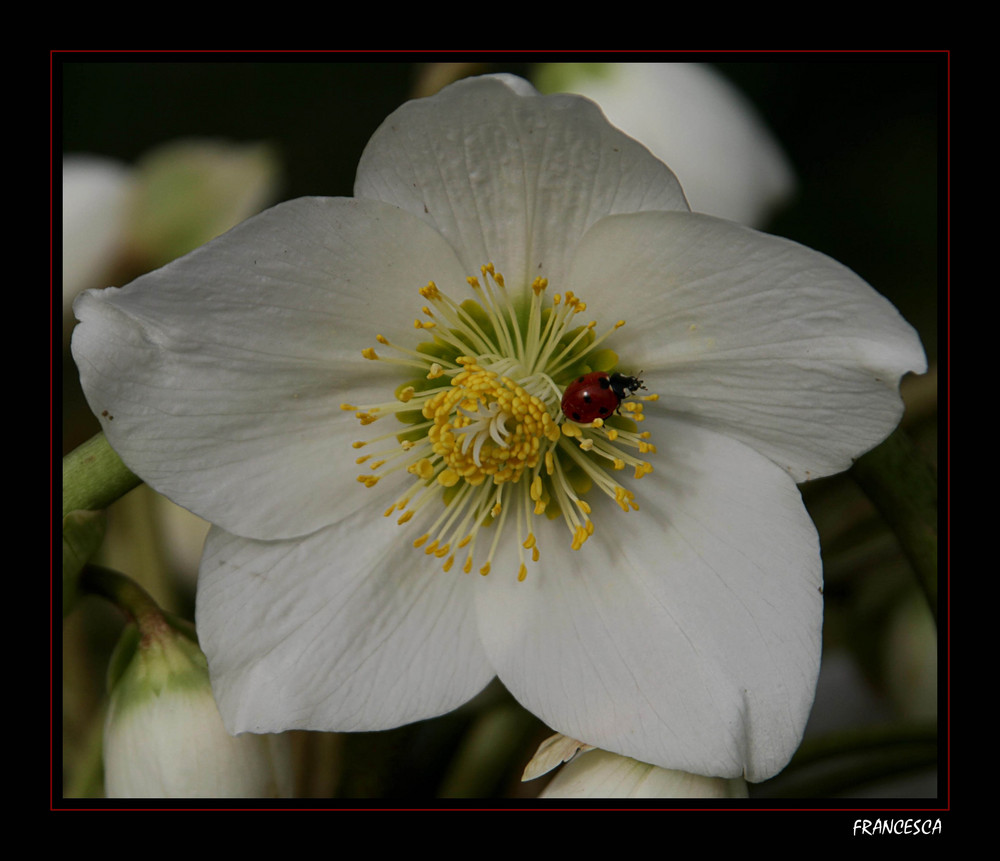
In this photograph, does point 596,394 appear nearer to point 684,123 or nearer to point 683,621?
point 683,621

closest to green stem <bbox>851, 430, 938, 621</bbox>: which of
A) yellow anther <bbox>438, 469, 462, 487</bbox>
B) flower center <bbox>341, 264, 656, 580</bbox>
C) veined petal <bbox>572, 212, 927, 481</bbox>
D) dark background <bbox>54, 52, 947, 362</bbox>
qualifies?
veined petal <bbox>572, 212, 927, 481</bbox>

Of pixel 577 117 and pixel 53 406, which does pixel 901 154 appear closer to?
pixel 577 117

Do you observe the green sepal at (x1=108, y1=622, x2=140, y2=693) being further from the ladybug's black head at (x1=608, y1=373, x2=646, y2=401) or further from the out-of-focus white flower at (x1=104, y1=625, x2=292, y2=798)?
the ladybug's black head at (x1=608, y1=373, x2=646, y2=401)

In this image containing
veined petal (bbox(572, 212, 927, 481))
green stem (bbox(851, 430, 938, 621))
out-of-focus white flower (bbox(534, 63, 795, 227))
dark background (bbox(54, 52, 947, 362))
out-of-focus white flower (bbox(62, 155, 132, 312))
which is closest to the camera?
veined petal (bbox(572, 212, 927, 481))

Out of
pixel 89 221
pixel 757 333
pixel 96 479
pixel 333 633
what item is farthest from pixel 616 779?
pixel 89 221

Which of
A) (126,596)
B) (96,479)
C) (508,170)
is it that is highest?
(508,170)

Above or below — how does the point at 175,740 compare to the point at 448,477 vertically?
below
